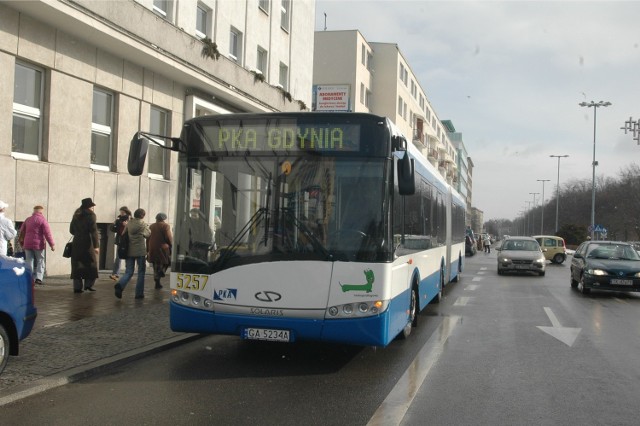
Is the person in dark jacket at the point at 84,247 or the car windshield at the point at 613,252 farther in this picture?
the car windshield at the point at 613,252

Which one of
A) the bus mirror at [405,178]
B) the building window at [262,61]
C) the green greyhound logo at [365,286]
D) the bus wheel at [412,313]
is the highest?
the building window at [262,61]

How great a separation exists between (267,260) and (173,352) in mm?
1978

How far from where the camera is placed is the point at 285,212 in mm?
6664

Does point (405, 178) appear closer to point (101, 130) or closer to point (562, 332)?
point (562, 332)

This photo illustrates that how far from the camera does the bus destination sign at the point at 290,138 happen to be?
6785 millimetres

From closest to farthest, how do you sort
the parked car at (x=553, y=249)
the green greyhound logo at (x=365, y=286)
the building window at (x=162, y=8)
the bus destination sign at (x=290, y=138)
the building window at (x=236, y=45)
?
the green greyhound logo at (x=365, y=286) → the bus destination sign at (x=290, y=138) → the building window at (x=162, y=8) → the building window at (x=236, y=45) → the parked car at (x=553, y=249)

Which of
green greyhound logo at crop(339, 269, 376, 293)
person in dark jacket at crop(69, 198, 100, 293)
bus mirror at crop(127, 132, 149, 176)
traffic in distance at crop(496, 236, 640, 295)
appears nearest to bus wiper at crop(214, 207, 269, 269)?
green greyhound logo at crop(339, 269, 376, 293)

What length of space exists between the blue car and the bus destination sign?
2426mm

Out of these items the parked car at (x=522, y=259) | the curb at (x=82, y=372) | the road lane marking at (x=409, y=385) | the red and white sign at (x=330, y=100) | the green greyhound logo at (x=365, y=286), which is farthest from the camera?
the red and white sign at (x=330, y=100)

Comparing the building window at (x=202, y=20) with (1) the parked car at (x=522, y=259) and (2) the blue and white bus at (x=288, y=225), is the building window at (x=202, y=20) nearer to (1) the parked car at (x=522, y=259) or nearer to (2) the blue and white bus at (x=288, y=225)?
(1) the parked car at (x=522, y=259)

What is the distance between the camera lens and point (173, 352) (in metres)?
7.57

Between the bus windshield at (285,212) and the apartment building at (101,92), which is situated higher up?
the apartment building at (101,92)

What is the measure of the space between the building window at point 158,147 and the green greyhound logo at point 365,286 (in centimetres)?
1382

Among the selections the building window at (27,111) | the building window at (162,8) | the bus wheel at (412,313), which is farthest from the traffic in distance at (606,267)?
the building window at (162,8)
